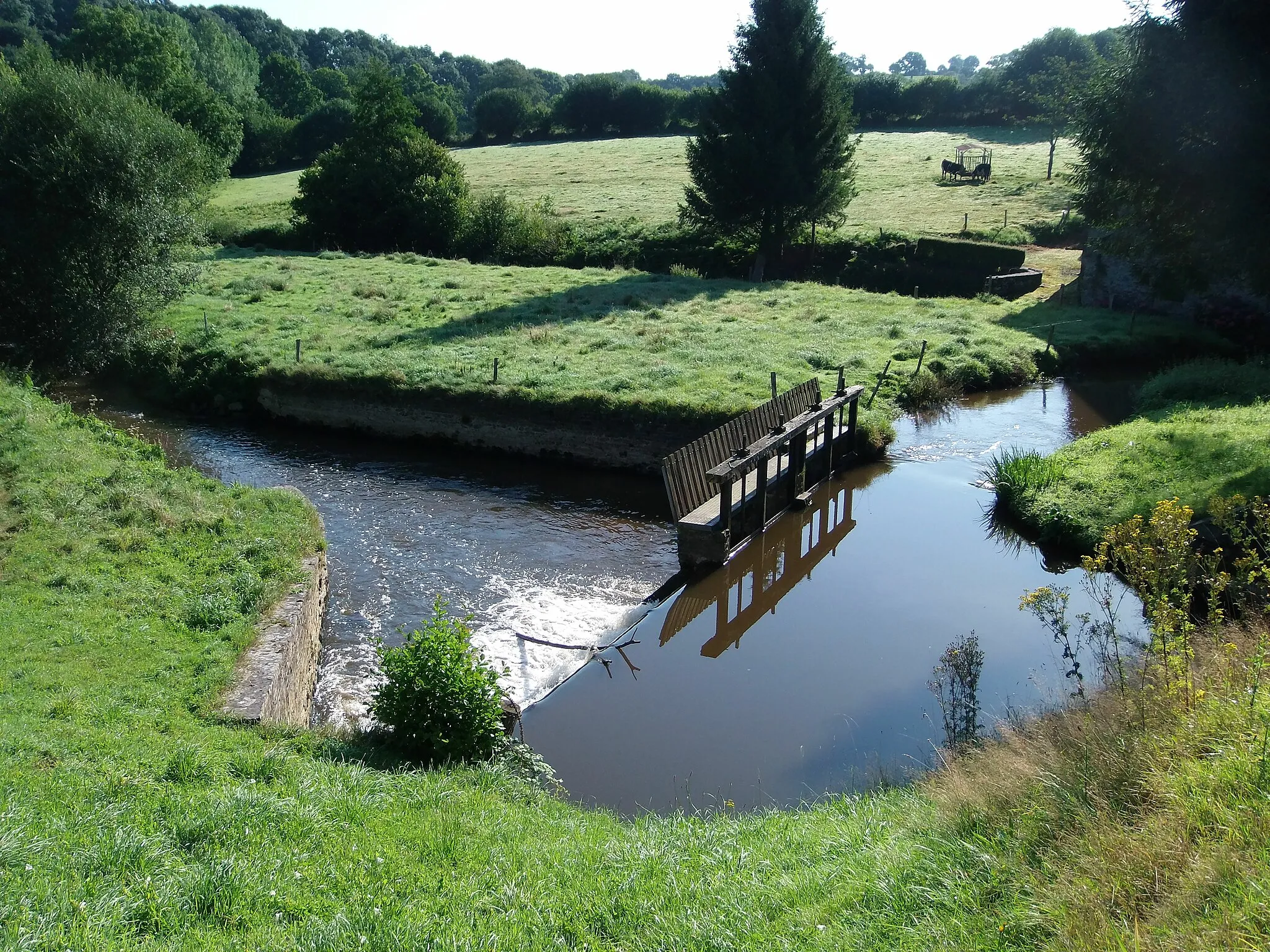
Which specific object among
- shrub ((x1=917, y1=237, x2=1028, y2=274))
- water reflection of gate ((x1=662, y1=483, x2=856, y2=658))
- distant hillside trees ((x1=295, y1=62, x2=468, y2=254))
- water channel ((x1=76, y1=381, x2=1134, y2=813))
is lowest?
water reflection of gate ((x1=662, y1=483, x2=856, y2=658))

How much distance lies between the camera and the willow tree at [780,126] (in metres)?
36.8

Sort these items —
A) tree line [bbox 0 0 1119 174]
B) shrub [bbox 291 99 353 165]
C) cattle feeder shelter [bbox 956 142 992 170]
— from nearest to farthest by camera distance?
1. cattle feeder shelter [bbox 956 142 992 170]
2. tree line [bbox 0 0 1119 174]
3. shrub [bbox 291 99 353 165]

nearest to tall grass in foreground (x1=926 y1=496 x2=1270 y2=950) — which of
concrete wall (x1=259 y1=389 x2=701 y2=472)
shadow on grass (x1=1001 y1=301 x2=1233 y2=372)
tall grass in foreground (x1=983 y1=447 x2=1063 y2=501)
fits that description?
tall grass in foreground (x1=983 y1=447 x2=1063 y2=501)

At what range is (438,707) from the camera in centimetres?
845

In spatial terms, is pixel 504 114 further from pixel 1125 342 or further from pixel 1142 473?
pixel 1142 473

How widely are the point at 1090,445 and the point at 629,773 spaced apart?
1246 cm

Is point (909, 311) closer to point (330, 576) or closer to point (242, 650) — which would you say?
point (330, 576)

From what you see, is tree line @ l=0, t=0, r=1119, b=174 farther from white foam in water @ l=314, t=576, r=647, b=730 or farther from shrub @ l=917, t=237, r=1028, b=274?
white foam in water @ l=314, t=576, r=647, b=730

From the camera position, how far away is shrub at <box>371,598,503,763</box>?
838cm

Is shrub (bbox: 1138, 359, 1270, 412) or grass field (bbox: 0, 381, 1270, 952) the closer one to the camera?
grass field (bbox: 0, 381, 1270, 952)

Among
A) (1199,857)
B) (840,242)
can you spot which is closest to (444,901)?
(1199,857)

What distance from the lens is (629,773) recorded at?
31.0ft

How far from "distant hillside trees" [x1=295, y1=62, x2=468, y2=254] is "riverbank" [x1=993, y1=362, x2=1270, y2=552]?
3225 centimetres

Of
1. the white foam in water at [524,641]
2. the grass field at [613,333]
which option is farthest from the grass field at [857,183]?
the white foam in water at [524,641]
